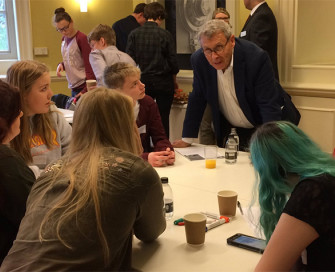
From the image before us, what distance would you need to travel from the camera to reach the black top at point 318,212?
1.24 metres

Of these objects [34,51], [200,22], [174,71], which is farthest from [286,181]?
[34,51]

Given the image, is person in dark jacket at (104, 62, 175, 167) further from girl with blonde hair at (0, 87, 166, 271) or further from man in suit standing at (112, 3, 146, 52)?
man in suit standing at (112, 3, 146, 52)

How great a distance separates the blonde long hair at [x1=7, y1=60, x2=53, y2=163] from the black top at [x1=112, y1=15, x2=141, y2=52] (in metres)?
3.41

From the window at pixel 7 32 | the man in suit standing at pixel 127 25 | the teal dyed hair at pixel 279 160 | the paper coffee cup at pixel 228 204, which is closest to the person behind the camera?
the teal dyed hair at pixel 279 160

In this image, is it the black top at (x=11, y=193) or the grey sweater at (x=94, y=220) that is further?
the black top at (x=11, y=193)

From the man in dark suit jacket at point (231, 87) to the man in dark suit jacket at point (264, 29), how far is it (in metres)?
1.18

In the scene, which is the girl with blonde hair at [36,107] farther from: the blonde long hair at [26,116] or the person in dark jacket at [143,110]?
the person in dark jacket at [143,110]

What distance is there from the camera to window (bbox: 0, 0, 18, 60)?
6.30 m

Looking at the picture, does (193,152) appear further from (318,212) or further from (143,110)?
(318,212)

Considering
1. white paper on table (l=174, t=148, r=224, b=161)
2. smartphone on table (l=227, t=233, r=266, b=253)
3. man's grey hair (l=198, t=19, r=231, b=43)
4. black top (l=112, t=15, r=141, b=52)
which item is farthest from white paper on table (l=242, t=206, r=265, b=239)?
black top (l=112, t=15, r=141, b=52)

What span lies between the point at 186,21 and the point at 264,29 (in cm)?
195

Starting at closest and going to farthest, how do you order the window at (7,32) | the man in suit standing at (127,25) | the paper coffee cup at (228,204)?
the paper coffee cup at (228,204), the man in suit standing at (127,25), the window at (7,32)

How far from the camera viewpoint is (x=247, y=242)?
1.57 m

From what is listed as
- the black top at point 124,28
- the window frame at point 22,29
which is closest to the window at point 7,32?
the window frame at point 22,29
